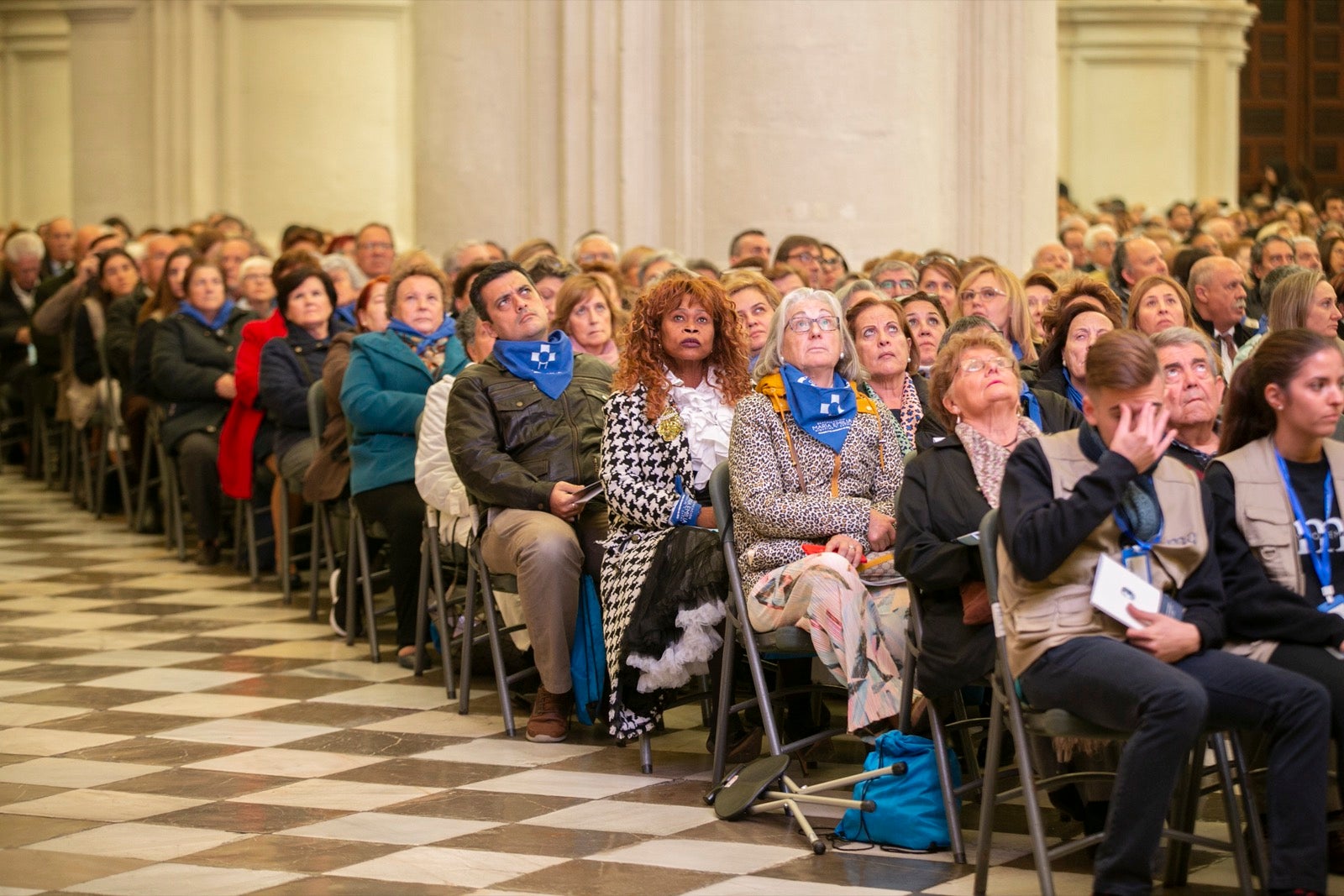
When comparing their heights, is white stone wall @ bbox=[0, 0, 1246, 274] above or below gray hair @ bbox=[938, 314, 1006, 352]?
above

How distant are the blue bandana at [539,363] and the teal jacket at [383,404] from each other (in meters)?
0.89

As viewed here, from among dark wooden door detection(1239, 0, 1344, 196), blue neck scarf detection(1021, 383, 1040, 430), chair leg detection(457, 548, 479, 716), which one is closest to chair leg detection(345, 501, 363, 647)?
chair leg detection(457, 548, 479, 716)

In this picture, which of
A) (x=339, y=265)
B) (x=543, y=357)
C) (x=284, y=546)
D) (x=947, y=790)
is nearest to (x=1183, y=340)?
(x=947, y=790)

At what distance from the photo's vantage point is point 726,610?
629 cm

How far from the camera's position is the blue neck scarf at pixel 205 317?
11016mm

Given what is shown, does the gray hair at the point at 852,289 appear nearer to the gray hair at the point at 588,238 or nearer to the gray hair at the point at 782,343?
the gray hair at the point at 782,343

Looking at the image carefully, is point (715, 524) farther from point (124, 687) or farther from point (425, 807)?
point (124, 687)

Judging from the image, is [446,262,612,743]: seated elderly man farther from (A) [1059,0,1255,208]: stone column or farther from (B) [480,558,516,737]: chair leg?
(A) [1059,0,1255,208]: stone column

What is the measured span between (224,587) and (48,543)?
1921 mm

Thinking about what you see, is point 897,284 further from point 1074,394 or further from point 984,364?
point 984,364

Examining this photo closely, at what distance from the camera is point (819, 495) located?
6.32 m

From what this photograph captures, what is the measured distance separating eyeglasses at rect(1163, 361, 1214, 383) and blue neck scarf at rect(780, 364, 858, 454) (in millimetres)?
940

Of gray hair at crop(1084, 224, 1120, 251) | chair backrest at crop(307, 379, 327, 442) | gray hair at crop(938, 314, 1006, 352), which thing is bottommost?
chair backrest at crop(307, 379, 327, 442)

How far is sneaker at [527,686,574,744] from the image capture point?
700 cm
